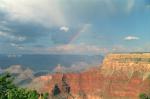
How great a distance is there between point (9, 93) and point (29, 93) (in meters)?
12.1

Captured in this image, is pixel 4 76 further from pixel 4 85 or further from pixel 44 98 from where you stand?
pixel 44 98

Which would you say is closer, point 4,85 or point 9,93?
point 9,93

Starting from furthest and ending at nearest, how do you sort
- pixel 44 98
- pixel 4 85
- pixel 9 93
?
pixel 44 98, pixel 4 85, pixel 9 93

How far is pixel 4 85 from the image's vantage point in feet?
303

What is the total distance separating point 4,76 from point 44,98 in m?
14.6

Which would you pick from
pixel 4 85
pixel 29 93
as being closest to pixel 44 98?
pixel 29 93

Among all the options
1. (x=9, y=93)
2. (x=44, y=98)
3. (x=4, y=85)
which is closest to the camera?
(x=9, y=93)

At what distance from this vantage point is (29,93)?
317ft

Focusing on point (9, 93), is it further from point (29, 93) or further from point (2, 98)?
point (29, 93)

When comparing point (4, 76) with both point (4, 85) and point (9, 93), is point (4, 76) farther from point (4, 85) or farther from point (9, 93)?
point (9, 93)

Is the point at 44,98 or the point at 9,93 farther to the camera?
the point at 44,98

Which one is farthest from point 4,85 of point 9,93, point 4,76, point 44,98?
point 44,98

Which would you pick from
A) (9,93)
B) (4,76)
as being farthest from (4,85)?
(9,93)

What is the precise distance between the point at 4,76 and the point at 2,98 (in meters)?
7.76
